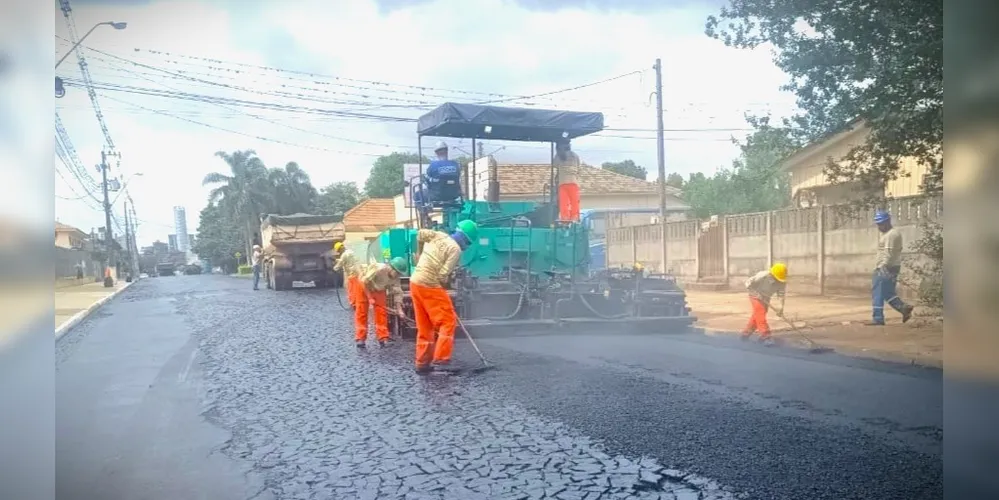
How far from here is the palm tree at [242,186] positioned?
4.65 m

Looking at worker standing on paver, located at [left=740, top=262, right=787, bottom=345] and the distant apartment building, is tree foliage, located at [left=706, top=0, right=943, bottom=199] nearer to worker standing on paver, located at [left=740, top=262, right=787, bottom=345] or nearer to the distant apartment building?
worker standing on paver, located at [left=740, top=262, right=787, bottom=345]

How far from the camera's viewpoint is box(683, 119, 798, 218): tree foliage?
610 centimetres

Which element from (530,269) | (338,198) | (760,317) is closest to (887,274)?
(760,317)

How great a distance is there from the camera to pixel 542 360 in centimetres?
654

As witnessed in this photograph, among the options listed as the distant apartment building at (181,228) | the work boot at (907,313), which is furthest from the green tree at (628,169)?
the distant apartment building at (181,228)

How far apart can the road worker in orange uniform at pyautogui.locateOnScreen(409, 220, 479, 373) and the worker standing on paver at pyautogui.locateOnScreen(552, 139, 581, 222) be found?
244 centimetres

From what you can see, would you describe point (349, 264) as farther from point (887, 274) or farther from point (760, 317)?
point (887, 274)

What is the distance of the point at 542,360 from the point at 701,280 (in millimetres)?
3120

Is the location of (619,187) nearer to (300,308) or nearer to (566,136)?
(566,136)

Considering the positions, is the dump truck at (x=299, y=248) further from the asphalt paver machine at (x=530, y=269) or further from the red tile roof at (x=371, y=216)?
the asphalt paver machine at (x=530, y=269)

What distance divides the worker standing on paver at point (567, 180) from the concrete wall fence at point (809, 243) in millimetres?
1577

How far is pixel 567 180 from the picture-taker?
8211 mm

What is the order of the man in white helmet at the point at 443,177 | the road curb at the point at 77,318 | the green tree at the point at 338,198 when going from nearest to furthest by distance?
the road curb at the point at 77,318 → the green tree at the point at 338,198 → the man in white helmet at the point at 443,177
